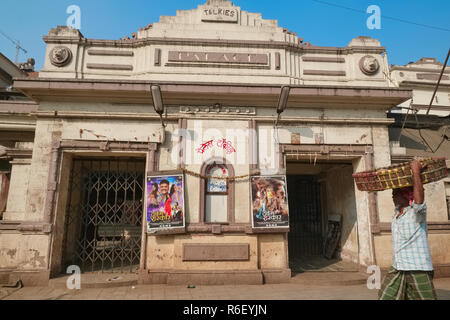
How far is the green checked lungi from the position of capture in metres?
3.25

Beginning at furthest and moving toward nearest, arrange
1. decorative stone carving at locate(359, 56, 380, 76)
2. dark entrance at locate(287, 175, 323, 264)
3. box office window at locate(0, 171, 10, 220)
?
dark entrance at locate(287, 175, 323, 264) < box office window at locate(0, 171, 10, 220) < decorative stone carving at locate(359, 56, 380, 76)

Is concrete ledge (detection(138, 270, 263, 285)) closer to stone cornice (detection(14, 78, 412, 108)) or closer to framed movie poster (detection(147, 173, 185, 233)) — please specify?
framed movie poster (detection(147, 173, 185, 233))


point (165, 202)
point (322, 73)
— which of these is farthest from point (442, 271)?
point (165, 202)

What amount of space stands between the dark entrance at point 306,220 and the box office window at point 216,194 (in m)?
4.41

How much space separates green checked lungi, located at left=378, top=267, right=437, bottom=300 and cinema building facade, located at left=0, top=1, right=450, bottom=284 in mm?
3777

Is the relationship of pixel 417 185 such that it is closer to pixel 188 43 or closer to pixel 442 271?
pixel 442 271

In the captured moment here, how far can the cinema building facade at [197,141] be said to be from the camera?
7.09m

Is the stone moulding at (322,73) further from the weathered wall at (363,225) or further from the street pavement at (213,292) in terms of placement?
the street pavement at (213,292)

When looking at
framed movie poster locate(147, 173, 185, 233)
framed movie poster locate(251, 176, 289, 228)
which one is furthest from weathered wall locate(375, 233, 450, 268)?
framed movie poster locate(147, 173, 185, 233)

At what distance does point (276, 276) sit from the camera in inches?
277

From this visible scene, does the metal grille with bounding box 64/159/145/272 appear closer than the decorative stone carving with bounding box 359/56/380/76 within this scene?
Yes

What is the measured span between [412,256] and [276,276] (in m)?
4.21

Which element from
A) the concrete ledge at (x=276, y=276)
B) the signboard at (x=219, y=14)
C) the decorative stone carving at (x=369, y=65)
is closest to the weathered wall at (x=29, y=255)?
the concrete ledge at (x=276, y=276)

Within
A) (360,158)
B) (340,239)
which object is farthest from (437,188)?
(340,239)
